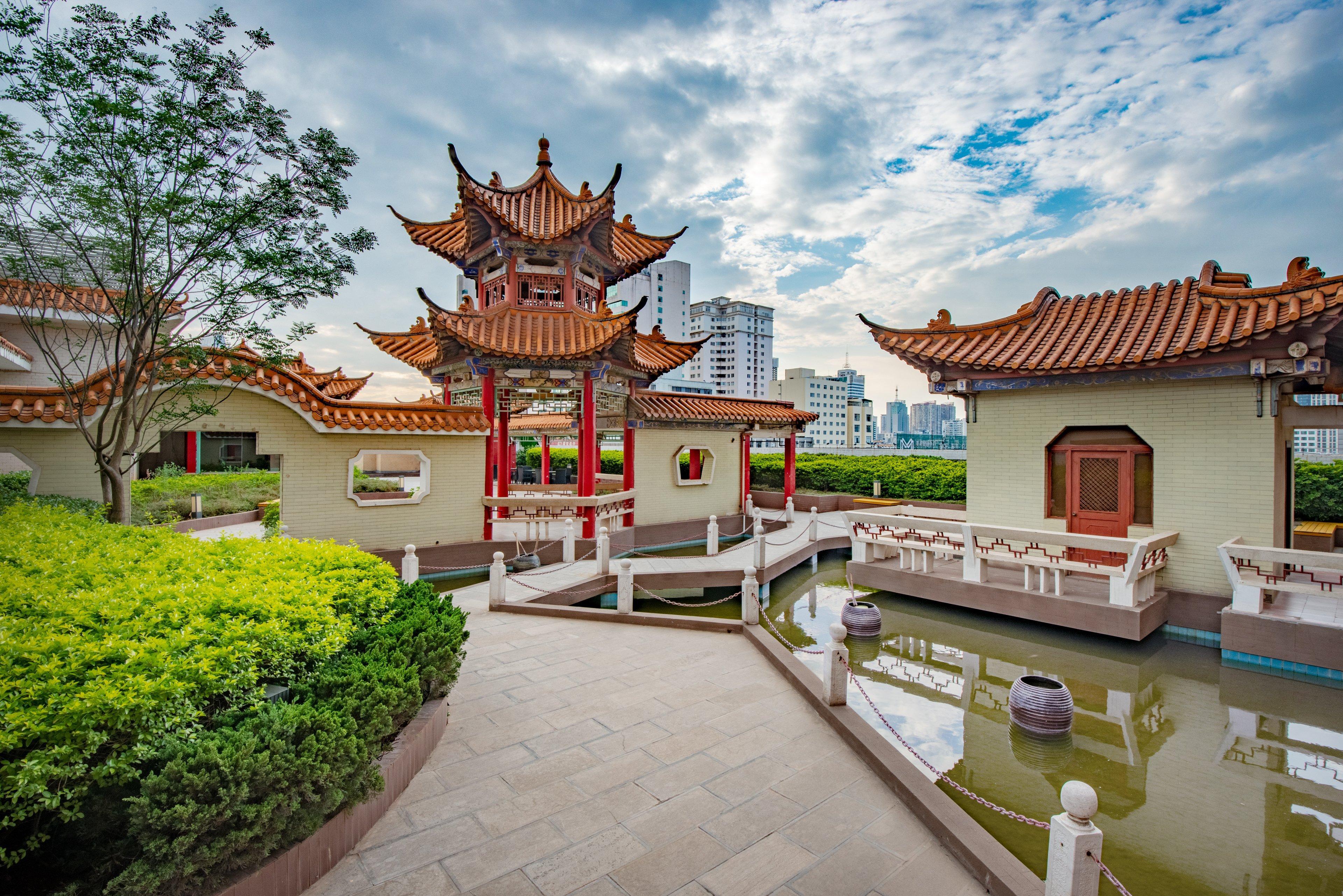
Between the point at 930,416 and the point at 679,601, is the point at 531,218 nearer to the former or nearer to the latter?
the point at 679,601

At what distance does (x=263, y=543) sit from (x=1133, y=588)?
10.3 m

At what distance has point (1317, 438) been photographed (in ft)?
67.1

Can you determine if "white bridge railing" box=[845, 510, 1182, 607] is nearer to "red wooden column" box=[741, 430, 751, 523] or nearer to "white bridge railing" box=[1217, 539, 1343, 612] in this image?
"white bridge railing" box=[1217, 539, 1343, 612]

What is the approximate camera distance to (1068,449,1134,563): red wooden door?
30.2 ft

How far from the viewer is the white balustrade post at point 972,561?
9125 millimetres

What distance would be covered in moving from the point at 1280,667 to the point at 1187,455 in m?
2.91

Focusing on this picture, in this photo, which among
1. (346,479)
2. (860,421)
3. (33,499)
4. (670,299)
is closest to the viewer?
(33,499)

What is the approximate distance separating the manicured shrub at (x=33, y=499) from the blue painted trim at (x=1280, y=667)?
1428cm

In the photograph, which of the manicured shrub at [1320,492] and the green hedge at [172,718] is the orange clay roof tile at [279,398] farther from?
the manicured shrub at [1320,492]

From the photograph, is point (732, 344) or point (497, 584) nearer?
point (497, 584)

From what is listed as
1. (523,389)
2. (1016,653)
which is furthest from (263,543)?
(1016,653)

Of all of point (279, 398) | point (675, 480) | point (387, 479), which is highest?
point (279, 398)

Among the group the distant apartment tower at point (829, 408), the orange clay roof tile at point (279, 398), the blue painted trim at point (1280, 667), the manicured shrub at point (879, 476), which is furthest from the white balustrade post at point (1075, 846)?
the distant apartment tower at point (829, 408)

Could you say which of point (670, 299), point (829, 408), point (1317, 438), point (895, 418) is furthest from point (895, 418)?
point (1317, 438)
